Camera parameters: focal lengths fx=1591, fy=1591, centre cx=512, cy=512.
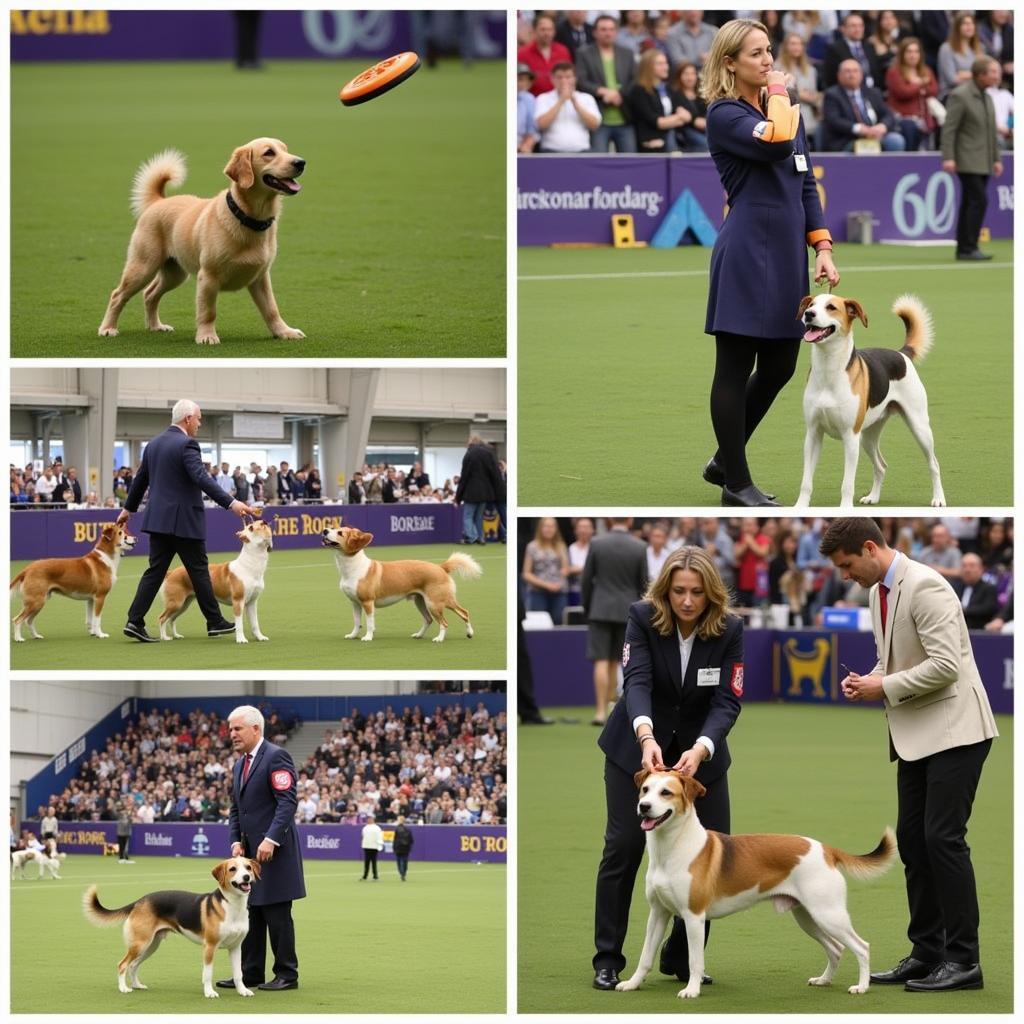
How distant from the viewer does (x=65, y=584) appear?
764cm

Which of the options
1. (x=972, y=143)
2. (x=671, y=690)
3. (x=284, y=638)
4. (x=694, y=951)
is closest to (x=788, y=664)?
(x=972, y=143)

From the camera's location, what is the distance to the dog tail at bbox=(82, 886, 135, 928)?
612 cm

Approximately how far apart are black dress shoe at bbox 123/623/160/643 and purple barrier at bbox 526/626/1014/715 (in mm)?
7832

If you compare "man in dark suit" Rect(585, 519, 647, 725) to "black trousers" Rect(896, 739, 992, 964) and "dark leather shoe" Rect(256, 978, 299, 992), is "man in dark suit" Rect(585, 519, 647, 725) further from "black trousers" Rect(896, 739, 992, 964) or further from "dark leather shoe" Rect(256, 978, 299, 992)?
"black trousers" Rect(896, 739, 992, 964)

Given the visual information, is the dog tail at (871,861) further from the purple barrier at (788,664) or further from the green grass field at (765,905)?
the purple barrier at (788,664)

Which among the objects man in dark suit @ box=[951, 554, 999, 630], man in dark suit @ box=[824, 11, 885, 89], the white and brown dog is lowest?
man in dark suit @ box=[951, 554, 999, 630]

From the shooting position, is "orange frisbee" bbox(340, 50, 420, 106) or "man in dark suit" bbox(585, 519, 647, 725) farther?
"man in dark suit" bbox(585, 519, 647, 725)

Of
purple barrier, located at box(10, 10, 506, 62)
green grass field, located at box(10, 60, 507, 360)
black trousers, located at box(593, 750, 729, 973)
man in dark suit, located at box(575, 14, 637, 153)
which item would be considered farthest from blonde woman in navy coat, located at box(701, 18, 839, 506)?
purple barrier, located at box(10, 10, 506, 62)

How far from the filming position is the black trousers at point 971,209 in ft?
47.7

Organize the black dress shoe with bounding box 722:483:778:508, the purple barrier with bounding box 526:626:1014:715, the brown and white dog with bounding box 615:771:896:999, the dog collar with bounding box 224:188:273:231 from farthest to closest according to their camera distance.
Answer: the purple barrier with bounding box 526:626:1014:715 < the dog collar with bounding box 224:188:273:231 < the black dress shoe with bounding box 722:483:778:508 < the brown and white dog with bounding box 615:771:896:999

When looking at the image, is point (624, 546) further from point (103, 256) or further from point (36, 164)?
point (36, 164)

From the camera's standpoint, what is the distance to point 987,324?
37.6 feet

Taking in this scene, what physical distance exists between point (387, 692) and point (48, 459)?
23.9ft

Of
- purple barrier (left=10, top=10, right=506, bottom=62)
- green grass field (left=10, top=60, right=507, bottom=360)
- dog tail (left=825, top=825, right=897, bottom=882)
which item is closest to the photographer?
dog tail (left=825, top=825, right=897, bottom=882)
